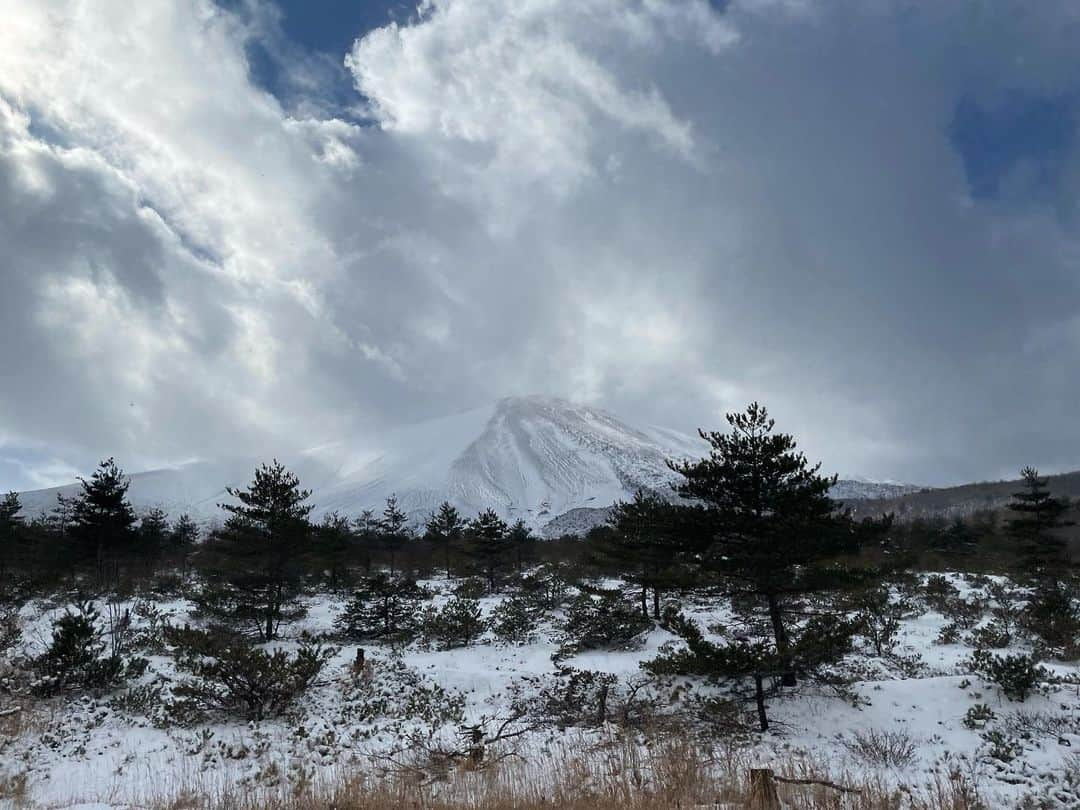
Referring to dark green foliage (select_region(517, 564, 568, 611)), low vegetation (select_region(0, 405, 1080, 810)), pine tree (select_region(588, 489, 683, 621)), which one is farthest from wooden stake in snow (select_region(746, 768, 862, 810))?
dark green foliage (select_region(517, 564, 568, 611))

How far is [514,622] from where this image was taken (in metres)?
22.1

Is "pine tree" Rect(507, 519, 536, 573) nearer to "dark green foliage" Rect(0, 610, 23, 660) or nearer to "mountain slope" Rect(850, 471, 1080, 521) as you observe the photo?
"dark green foliage" Rect(0, 610, 23, 660)

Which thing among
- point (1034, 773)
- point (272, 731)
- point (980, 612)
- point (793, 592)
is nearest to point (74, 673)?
point (272, 731)

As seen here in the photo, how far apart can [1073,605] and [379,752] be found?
2641cm

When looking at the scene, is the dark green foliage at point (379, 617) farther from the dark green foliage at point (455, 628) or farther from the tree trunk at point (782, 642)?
the tree trunk at point (782, 642)

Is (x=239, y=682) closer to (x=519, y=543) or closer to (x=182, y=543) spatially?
(x=519, y=543)

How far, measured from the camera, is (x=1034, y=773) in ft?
28.7

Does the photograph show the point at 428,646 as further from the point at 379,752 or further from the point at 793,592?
the point at 793,592

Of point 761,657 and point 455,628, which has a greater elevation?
point 761,657

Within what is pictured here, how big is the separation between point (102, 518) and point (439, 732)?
24288 millimetres

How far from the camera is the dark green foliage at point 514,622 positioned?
21.4m

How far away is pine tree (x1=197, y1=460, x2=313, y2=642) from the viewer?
20.6 metres

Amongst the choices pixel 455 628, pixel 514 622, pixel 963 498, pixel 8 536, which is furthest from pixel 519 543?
pixel 963 498

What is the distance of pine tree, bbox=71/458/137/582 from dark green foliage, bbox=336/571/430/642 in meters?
14.0
